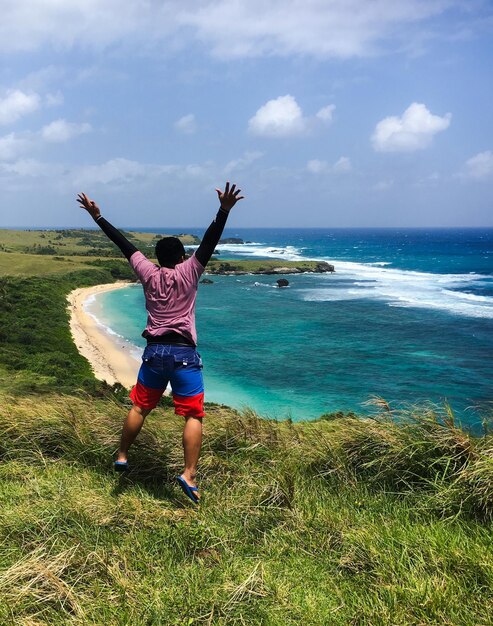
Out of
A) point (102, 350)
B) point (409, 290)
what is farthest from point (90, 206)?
point (409, 290)

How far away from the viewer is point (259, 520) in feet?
11.5

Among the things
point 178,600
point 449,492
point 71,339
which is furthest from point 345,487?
point 71,339

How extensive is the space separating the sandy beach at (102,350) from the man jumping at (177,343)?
85.2 feet

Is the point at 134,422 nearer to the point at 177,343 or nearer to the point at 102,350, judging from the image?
the point at 177,343

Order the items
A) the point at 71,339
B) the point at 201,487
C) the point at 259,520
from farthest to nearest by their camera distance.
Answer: the point at 71,339 < the point at 201,487 < the point at 259,520

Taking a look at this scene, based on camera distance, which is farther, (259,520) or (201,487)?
(201,487)

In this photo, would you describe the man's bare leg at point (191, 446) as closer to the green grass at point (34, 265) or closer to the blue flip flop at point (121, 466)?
the blue flip flop at point (121, 466)

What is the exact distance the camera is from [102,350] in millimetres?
37094

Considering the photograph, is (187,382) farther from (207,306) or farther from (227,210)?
(207,306)

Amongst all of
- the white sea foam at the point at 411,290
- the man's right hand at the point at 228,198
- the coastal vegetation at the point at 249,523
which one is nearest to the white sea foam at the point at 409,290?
the white sea foam at the point at 411,290

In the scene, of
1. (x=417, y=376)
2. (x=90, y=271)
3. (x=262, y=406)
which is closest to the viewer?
(x=262, y=406)

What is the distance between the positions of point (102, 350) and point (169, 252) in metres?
35.1

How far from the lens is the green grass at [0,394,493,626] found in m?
2.55

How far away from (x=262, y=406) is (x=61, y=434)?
21346 millimetres
